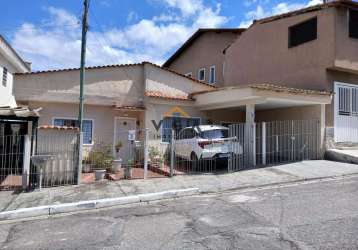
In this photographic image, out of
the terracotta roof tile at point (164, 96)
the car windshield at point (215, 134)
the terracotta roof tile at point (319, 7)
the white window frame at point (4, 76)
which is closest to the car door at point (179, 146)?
the car windshield at point (215, 134)

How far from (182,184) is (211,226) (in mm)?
4029

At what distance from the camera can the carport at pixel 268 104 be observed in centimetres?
1241

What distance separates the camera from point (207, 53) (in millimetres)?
23750

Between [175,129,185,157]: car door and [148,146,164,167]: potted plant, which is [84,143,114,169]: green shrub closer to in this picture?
[148,146,164,167]: potted plant

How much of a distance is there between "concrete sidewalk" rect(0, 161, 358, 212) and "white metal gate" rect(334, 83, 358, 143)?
2.53 m

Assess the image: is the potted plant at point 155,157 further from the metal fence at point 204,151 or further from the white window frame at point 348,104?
the white window frame at point 348,104

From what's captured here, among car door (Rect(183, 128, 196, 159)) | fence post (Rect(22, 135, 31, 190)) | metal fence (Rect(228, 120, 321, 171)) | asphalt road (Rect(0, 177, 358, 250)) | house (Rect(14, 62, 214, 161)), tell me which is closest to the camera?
asphalt road (Rect(0, 177, 358, 250))

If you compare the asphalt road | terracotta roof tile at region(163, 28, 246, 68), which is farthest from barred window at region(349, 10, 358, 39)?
the asphalt road

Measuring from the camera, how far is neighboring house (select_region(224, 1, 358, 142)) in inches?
548

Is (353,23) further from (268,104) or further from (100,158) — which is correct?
(100,158)

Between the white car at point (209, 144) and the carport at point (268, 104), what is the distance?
588mm

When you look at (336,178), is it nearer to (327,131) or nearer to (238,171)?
(238,171)

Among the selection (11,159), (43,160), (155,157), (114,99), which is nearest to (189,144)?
(155,157)

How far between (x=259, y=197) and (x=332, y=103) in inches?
339
